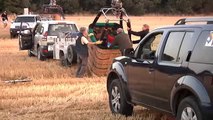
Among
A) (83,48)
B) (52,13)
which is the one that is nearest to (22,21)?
(52,13)

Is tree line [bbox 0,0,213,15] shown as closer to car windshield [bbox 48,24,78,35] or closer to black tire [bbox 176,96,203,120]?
car windshield [bbox 48,24,78,35]

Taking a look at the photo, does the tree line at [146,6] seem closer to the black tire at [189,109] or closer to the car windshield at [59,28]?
the car windshield at [59,28]

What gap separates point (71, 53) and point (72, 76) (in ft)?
5.94

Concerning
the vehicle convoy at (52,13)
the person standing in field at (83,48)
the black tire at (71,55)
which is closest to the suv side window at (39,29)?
the black tire at (71,55)

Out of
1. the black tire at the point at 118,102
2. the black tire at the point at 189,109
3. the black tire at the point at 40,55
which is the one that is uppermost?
the black tire at the point at 189,109

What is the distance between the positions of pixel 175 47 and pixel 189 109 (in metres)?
1.02

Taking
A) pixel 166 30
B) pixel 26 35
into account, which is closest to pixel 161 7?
pixel 26 35

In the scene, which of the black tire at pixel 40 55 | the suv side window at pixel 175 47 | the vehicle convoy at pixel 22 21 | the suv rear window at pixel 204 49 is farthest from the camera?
the vehicle convoy at pixel 22 21

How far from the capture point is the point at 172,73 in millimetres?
6957

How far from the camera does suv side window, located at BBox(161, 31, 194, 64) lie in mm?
6984

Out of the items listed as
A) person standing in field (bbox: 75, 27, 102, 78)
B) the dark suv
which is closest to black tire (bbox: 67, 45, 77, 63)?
person standing in field (bbox: 75, 27, 102, 78)

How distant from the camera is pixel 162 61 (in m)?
7.45

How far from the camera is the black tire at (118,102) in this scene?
28.9 feet

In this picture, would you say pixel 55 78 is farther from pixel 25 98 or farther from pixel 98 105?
pixel 98 105
